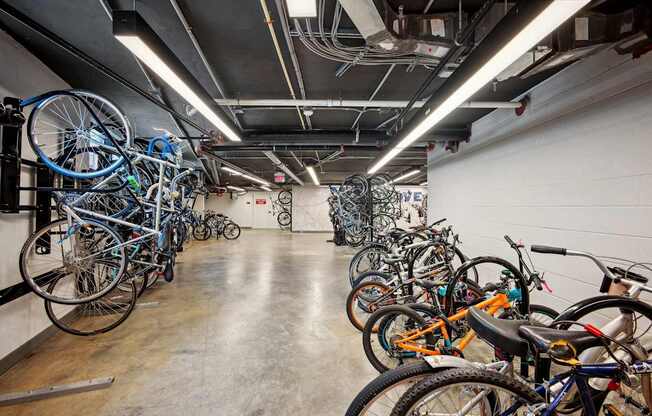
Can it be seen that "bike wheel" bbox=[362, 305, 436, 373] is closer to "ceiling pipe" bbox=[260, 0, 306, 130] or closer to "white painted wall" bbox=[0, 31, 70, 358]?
"ceiling pipe" bbox=[260, 0, 306, 130]

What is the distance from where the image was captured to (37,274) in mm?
2229

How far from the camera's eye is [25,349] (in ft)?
6.99

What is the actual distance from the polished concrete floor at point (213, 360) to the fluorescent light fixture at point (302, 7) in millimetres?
2474

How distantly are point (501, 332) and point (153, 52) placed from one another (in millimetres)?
2298

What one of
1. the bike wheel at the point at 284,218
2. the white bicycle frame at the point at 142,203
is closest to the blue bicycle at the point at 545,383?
the white bicycle frame at the point at 142,203

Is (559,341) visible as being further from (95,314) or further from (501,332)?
(95,314)

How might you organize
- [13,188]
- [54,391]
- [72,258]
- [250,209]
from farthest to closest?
1. [250,209]
2. [72,258]
3. [13,188]
4. [54,391]

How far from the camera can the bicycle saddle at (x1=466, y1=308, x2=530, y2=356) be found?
970 millimetres

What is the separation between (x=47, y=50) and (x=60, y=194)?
1216mm

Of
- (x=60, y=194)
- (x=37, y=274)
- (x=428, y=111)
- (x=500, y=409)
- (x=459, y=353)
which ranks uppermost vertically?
(x=428, y=111)

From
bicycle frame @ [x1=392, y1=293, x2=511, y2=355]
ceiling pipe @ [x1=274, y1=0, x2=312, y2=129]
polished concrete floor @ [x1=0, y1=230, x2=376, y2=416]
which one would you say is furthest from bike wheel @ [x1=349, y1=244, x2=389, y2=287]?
ceiling pipe @ [x1=274, y1=0, x2=312, y2=129]

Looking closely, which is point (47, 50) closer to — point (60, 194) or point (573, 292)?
point (60, 194)

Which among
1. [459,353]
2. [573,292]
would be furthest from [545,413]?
[573,292]

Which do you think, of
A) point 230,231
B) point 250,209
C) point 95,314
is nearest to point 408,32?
point 95,314
